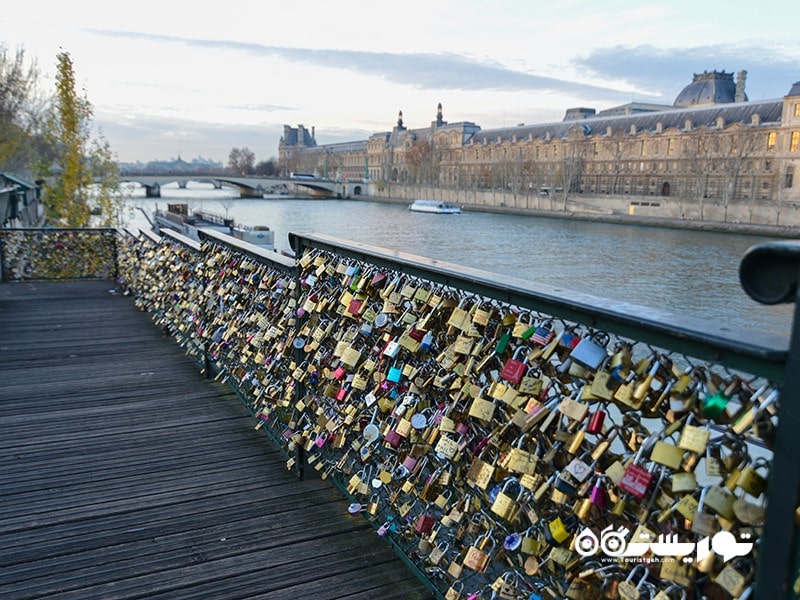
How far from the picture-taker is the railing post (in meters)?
1.08

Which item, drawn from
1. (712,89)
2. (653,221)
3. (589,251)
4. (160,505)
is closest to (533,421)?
(160,505)

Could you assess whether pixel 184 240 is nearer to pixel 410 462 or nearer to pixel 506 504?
pixel 410 462

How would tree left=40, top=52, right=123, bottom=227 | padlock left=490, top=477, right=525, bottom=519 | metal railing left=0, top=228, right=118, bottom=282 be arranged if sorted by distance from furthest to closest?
tree left=40, top=52, right=123, bottom=227 → metal railing left=0, top=228, right=118, bottom=282 → padlock left=490, top=477, right=525, bottom=519

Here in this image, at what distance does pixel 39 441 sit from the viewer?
391cm

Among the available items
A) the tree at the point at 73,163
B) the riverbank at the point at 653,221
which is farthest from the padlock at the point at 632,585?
the riverbank at the point at 653,221

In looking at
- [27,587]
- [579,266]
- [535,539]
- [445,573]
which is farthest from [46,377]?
[579,266]

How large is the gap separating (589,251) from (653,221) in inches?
720

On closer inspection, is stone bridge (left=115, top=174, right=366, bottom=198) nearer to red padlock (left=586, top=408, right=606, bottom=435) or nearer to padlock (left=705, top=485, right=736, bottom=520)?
red padlock (left=586, top=408, right=606, bottom=435)

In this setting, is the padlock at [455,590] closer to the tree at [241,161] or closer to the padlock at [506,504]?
the padlock at [506,504]

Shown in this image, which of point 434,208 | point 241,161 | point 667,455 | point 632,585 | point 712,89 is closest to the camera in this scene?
point 667,455

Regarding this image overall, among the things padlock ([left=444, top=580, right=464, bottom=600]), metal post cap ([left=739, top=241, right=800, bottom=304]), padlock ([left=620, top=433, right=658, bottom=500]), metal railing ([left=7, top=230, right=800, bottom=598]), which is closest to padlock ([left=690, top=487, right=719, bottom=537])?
metal railing ([left=7, top=230, right=800, bottom=598])

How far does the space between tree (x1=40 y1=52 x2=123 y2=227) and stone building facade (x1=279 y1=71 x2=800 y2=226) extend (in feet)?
143

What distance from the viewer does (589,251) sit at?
34062 millimetres

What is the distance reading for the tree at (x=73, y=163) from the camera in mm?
14016
